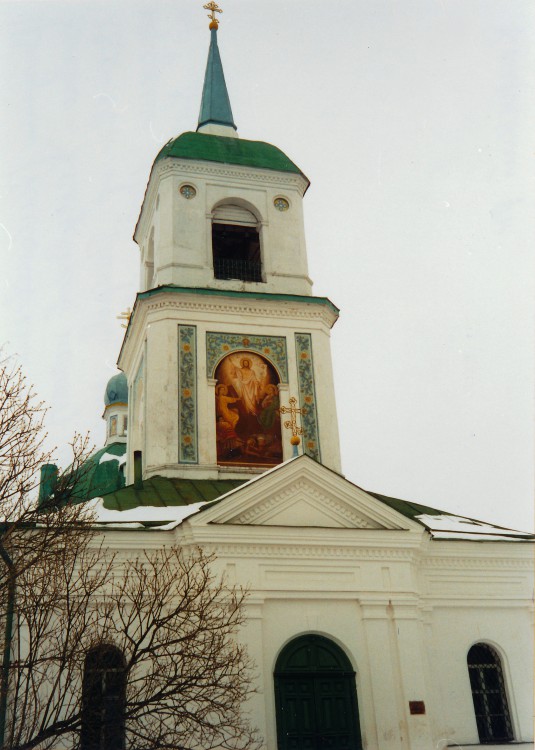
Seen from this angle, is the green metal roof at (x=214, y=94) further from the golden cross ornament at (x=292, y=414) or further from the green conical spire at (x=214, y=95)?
the golden cross ornament at (x=292, y=414)

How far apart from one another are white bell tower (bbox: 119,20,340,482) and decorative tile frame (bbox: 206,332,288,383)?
1.1 inches

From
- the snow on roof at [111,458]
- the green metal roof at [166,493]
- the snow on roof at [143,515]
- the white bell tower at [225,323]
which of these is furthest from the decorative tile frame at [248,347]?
the snow on roof at [111,458]

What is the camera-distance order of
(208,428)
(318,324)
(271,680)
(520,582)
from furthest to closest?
(318,324)
(208,428)
(520,582)
(271,680)

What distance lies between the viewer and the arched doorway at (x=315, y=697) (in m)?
12.8

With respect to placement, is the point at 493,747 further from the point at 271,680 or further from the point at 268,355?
the point at 268,355

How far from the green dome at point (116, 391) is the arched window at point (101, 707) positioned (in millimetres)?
28880

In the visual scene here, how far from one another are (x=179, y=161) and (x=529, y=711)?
45.1 feet

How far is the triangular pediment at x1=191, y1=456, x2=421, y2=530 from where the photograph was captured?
1412 cm

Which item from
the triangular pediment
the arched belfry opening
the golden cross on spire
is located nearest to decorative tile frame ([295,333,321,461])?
the golden cross on spire

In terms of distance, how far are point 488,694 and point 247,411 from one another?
7.02 meters

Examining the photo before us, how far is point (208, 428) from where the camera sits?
1739 cm

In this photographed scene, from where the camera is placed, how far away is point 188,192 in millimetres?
20109

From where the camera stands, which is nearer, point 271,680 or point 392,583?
point 271,680

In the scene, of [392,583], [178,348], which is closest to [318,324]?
[178,348]
